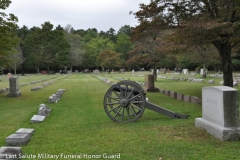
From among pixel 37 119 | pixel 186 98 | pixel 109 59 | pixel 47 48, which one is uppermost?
pixel 47 48

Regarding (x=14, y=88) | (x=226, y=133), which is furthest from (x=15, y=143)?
(x=14, y=88)

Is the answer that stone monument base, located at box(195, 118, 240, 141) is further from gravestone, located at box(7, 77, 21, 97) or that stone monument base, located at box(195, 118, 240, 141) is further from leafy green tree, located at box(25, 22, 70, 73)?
leafy green tree, located at box(25, 22, 70, 73)

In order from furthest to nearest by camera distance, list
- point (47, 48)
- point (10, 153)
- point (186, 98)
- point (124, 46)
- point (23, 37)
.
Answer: point (124, 46) → point (23, 37) → point (47, 48) → point (186, 98) → point (10, 153)

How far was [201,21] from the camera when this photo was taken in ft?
37.9

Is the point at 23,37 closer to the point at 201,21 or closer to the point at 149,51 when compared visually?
the point at 149,51

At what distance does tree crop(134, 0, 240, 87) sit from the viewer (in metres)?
11.3

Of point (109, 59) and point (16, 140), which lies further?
point (109, 59)

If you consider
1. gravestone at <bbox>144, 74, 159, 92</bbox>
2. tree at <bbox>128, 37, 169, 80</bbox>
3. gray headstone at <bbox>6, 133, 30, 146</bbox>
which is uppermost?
tree at <bbox>128, 37, 169, 80</bbox>

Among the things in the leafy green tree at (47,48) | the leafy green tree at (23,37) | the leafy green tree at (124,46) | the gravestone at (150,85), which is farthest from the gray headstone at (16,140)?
the leafy green tree at (124,46)

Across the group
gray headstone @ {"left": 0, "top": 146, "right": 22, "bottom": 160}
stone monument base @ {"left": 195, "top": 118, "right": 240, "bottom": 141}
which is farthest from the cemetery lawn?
gray headstone @ {"left": 0, "top": 146, "right": 22, "bottom": 160}

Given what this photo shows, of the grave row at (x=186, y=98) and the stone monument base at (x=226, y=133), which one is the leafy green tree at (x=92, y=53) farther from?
the stone monument base at (x=226, y=133)

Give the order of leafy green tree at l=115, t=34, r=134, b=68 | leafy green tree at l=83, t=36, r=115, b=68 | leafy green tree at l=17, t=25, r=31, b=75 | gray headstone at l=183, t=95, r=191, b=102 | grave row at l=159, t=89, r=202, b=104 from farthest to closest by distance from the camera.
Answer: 1. leafy green tree at l=115, t=34, r=134, b=68
2. leafy green tree at l=83, t=36, r=115, b=68
3. leafy green tree at l=17, t=25, r=31, b=75
4. gray headstone at l=183, t=95, r=191, b=102
5. grave row at l=159, t=89, r=202, b=104

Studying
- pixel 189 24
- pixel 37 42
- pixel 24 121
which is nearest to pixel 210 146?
pixel 24 121

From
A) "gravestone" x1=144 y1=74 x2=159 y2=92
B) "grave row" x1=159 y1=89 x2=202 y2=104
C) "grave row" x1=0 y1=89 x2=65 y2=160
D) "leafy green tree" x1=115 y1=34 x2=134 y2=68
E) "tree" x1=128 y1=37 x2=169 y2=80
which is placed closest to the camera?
"grave row" x1=0 y1=89 x2=65 y2=160
